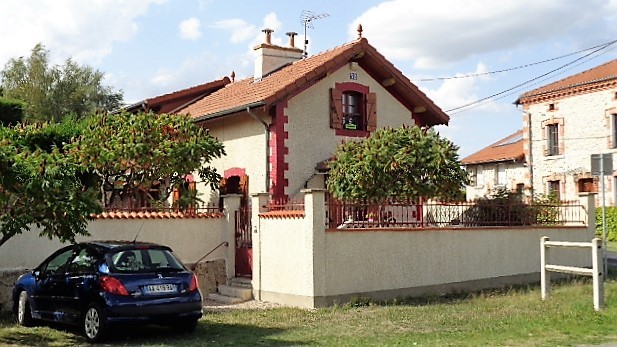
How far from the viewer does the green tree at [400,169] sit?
16.9 m

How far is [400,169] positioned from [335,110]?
417 centimetres

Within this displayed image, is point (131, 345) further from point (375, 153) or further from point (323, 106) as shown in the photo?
point (323, 106)

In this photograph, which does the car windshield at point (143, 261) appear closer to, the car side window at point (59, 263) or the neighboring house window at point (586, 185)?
the car side window at point (59, 263)

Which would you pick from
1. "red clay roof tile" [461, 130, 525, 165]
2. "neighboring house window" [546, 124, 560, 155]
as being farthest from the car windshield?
"red clay roof tile" [461, 130, 525, 165]

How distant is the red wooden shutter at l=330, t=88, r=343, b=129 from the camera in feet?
67.5

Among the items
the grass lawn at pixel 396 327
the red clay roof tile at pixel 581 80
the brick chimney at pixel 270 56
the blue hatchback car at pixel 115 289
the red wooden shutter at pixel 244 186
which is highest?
the red clay roof tile at pixel 581 80

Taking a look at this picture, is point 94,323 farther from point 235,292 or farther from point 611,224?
point 611,224

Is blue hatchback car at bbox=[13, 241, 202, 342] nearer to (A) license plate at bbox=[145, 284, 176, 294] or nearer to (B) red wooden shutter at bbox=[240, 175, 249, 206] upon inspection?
(A) license plate at bbox=[145, 284, 176, 294]

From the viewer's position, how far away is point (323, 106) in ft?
67.3

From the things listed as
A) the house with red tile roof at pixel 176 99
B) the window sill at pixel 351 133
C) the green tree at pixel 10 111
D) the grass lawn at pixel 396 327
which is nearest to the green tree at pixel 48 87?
the green tree at pixel 10 111

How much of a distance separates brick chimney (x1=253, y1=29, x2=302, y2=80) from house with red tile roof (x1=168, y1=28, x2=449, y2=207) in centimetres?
17

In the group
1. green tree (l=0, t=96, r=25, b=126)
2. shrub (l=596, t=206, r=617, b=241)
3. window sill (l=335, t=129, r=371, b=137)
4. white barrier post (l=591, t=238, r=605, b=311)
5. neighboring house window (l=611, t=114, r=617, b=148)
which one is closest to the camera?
white barrier post (l=591, t=238, r=605, b=311)

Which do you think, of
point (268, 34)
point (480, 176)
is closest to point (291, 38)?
point (268, 34)

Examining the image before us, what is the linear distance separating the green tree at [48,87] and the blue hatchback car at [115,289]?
3437 cm
